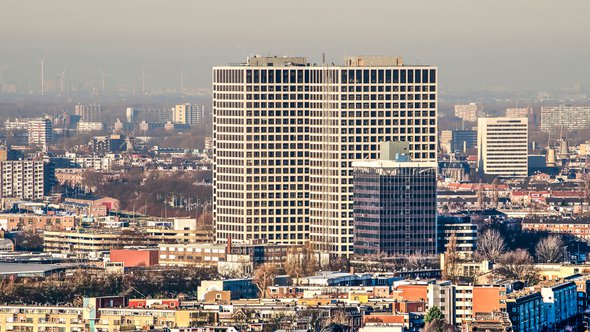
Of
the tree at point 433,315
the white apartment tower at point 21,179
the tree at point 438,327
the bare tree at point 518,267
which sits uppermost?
the white apartment tower at point 21,179

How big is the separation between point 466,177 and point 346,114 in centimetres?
8280

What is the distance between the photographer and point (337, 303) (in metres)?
87.7

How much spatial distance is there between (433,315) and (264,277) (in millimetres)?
18360

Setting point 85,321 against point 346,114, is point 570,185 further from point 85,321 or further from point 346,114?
point 85,321

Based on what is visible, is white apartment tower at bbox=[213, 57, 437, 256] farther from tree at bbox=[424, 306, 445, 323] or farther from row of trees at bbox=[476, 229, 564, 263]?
tree at bbox=[424, 306, 445, 323]

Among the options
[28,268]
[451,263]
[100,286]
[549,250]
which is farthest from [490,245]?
[100,286]

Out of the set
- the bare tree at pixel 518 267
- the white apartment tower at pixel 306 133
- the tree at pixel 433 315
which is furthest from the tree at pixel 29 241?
the tree at pixel 433 315

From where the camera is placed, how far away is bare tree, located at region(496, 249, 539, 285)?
335 ft

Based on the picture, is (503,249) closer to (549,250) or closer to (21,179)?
(549,250)

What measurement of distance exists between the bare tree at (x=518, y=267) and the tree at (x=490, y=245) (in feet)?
1.60

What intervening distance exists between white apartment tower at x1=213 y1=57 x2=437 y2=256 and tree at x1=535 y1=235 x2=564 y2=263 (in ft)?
22.6

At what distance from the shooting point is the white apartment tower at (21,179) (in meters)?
179

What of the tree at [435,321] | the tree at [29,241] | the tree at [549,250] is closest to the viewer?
the tree at [435,321]

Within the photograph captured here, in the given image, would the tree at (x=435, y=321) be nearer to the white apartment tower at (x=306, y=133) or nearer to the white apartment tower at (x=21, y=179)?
the white apartment tower at (x=306, y=133)
